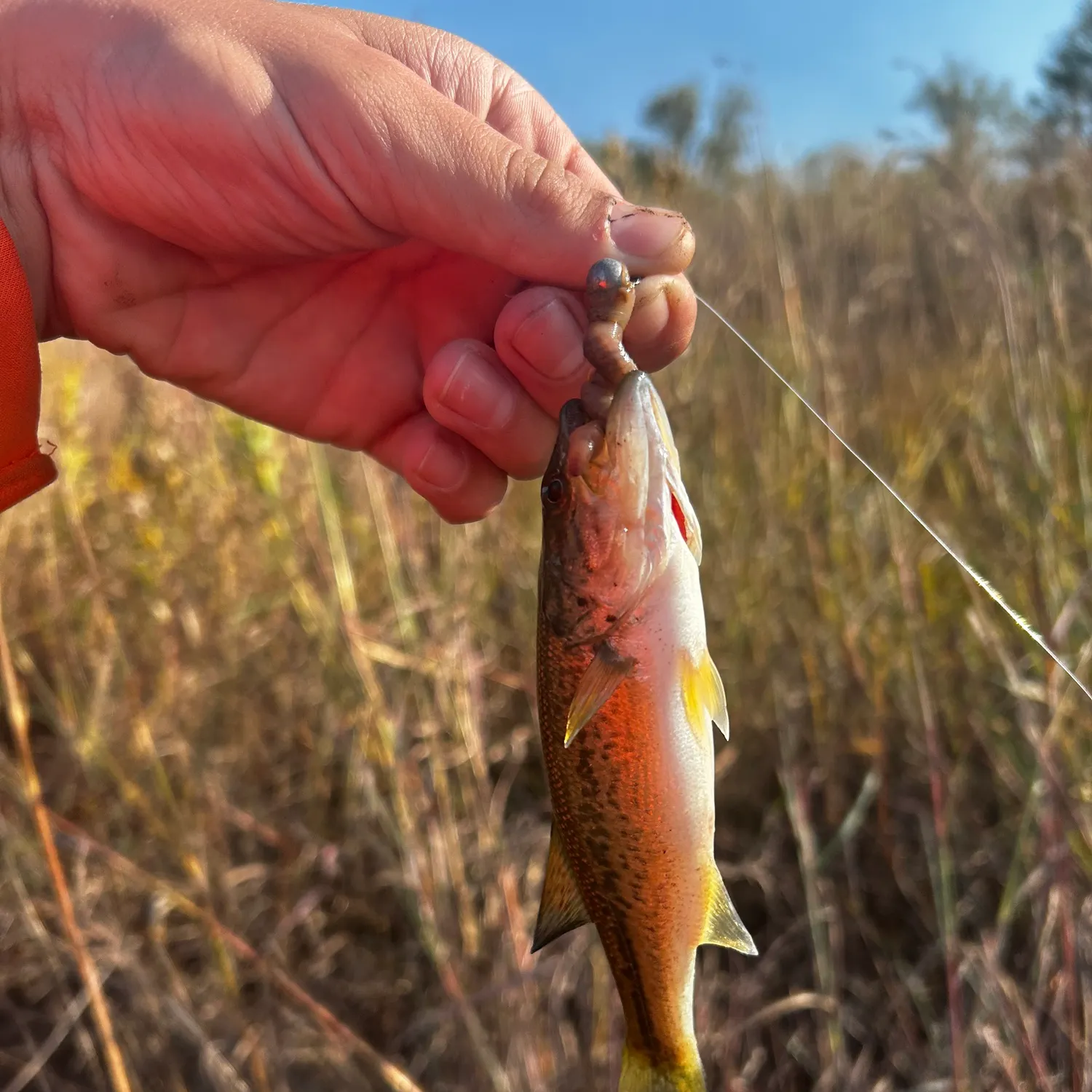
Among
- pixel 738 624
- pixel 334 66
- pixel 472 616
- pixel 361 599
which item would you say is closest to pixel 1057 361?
pixel 738 624

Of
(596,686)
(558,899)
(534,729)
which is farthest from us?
(534,729)

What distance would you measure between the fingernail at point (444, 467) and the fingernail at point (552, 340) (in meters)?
0.29

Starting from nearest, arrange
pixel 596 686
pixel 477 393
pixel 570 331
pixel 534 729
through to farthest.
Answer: pixel 596 686, pixel 570 331, pixel 477 393, pixel 534 729

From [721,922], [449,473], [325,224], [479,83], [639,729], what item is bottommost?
[721,922]

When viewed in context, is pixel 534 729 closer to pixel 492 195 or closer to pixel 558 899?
pixel 558 899

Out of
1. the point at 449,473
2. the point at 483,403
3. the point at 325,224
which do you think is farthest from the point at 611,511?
the point at 325,224

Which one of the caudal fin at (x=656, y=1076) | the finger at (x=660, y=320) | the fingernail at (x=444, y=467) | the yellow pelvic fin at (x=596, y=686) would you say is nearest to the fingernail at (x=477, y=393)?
the fingernail at (x=444, y=467)

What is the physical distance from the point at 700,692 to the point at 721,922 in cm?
31

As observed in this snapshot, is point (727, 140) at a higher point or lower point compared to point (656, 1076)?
higher

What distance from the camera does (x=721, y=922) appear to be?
3.76 ft

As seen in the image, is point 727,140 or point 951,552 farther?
point 727,140

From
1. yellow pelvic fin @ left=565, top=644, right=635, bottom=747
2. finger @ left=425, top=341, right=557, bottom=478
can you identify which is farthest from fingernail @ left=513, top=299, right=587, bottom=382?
yellow pelvic fin @ left=565, top=644, right=635, bottom=747

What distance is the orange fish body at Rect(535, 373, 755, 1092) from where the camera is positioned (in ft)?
3.58

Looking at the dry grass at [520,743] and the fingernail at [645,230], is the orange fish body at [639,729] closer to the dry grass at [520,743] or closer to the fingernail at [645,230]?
the fingernail at [645,230]
